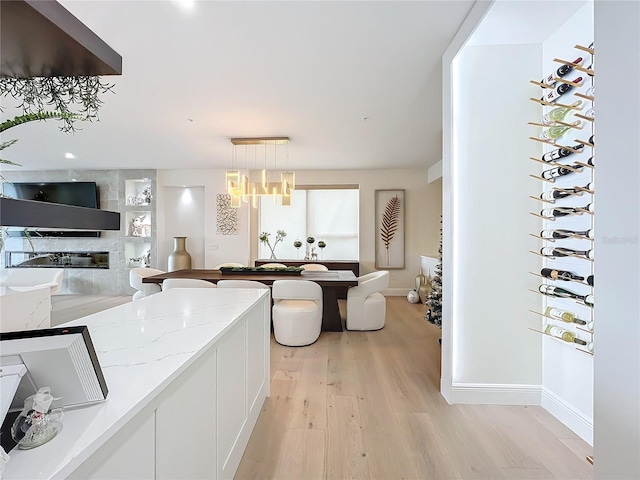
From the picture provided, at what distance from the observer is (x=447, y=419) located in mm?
2041

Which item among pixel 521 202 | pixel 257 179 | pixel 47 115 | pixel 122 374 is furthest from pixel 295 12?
pixel 257 179

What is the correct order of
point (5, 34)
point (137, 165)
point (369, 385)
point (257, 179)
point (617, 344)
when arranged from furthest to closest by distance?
point (257, 179) < point (137, 165) < point (369, 385) < point (617, 344) < point (5, 34)

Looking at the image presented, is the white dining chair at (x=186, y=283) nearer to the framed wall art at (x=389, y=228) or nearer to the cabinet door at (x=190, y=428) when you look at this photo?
the cabinet door at (x=190, y=428)

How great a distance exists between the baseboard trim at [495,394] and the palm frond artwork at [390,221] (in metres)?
4.48

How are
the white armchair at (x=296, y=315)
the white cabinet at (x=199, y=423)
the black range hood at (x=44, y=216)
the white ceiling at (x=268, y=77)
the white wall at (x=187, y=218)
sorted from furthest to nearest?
the white wall at (x=187, y=218) → the white armchair at (x=296, y=315) → the white ceiling at (x=268, y=77) → the white cabinet at (x=199, y=423) → the black range hood at (x=44, y=216)

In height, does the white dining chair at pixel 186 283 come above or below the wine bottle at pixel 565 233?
below

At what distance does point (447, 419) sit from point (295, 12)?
2886 mm

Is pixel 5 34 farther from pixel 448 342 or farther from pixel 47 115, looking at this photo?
pixel 448 342

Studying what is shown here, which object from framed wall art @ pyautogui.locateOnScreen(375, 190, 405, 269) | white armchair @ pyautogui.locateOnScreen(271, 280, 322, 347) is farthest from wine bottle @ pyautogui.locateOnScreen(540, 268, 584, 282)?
framed wall art @ pyautogui.locateOnScreen(375, 190, 405, 269)

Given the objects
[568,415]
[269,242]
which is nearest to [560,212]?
[568,415]

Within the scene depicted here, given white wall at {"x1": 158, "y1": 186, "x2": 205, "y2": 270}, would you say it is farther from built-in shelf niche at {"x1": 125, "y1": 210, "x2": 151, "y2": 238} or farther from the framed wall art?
the framed wall art

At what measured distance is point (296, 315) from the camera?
3.46 metres

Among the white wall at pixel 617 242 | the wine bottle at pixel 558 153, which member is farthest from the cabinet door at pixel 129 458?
the wine bottle at pixel 558 153

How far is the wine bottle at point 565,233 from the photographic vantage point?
1690mm
